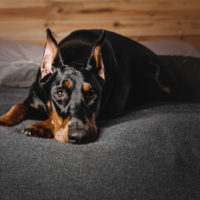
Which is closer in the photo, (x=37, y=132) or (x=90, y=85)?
(x=37, y=132)

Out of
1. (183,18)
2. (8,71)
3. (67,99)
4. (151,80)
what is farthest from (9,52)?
(183,18)

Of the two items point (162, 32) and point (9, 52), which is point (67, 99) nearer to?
point (9, 52)

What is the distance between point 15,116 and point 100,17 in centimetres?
237

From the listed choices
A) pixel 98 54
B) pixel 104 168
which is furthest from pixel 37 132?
pixel 98 54

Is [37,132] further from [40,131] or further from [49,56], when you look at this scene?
[49,56]

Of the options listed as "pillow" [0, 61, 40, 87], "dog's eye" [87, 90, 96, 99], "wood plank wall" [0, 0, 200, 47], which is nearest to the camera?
"dog's eye" [87, 90, 96, 99]

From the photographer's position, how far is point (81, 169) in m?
0.85

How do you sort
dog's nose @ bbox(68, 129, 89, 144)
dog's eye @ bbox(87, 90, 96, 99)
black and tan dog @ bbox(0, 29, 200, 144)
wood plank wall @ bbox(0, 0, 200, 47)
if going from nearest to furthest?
dog's nose @ bbox(68, 129, 89, 144)
black and tan dog @ bbox(0, 29, 200, 144)
dog's eye @ bbox(87, 90, 96, 99)
wood plank wall @ bbox(0, 0, 200, 47)

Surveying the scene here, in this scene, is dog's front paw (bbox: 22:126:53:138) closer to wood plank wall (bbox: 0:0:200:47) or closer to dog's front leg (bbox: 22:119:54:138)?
dog's front leg (bbox: 22:119:54:138)

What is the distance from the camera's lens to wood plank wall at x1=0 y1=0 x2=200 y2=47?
3.37 m

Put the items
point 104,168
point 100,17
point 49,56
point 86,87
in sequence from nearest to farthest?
point 104,168
point 86,87
point 49,56
point 100,17

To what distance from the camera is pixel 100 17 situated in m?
3.39

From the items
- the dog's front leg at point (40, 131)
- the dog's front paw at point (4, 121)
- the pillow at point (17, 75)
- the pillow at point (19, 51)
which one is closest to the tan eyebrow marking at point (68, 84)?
the dog's front leg at point (40, 131)

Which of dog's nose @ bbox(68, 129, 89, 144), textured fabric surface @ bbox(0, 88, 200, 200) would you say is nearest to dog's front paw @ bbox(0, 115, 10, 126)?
textured fabric surface @ bbox(0, 88, 200, 200)
